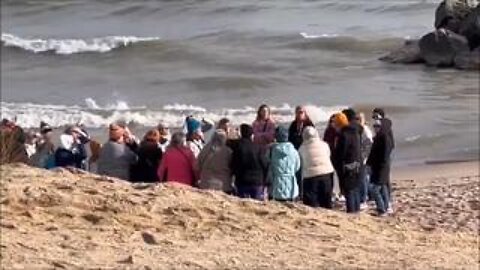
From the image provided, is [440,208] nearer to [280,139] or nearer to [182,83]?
[280,139]

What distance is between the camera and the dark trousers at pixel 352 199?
1281 centimetres

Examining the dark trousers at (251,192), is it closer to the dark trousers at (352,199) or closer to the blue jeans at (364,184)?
the dark trousers at (352,199)

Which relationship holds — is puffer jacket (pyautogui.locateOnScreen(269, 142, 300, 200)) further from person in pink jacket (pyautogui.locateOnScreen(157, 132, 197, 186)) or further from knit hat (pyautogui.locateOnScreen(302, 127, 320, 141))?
person in pink jacket (pyautogui.locateOnScreen(157, 132, 197, 186))

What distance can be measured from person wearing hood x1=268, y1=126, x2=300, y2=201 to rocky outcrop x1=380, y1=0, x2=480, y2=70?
2319 cm

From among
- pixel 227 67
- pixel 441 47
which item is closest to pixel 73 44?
pixel 227 67

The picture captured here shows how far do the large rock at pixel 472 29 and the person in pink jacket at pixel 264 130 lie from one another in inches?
1015

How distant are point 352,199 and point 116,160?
252 cm

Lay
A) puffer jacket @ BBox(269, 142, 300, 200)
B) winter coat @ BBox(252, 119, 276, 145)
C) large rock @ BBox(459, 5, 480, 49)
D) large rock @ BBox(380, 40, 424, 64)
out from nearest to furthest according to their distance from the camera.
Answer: puffer jacket @ BBox(269, 142, 300, 200) → winter coat @ BBox(252, 119, 276, 145) → large rock @ BBox(380, 40, 424, 64) → large rock @ BBox(459, 5, 480, 49)

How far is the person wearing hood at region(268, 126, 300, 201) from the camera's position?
12016 mm

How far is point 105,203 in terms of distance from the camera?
1021cm

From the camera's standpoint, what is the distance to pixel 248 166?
39.3 ft

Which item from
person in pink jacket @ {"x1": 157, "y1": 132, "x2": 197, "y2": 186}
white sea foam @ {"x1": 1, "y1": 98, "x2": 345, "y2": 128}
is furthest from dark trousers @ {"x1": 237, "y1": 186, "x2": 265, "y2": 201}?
white sea foam @ {"x1": 1, "y1": 98, "x2": 345, "y2": 128}

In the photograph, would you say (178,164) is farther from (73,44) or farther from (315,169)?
(73,44)

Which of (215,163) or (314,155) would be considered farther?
(314,155)
